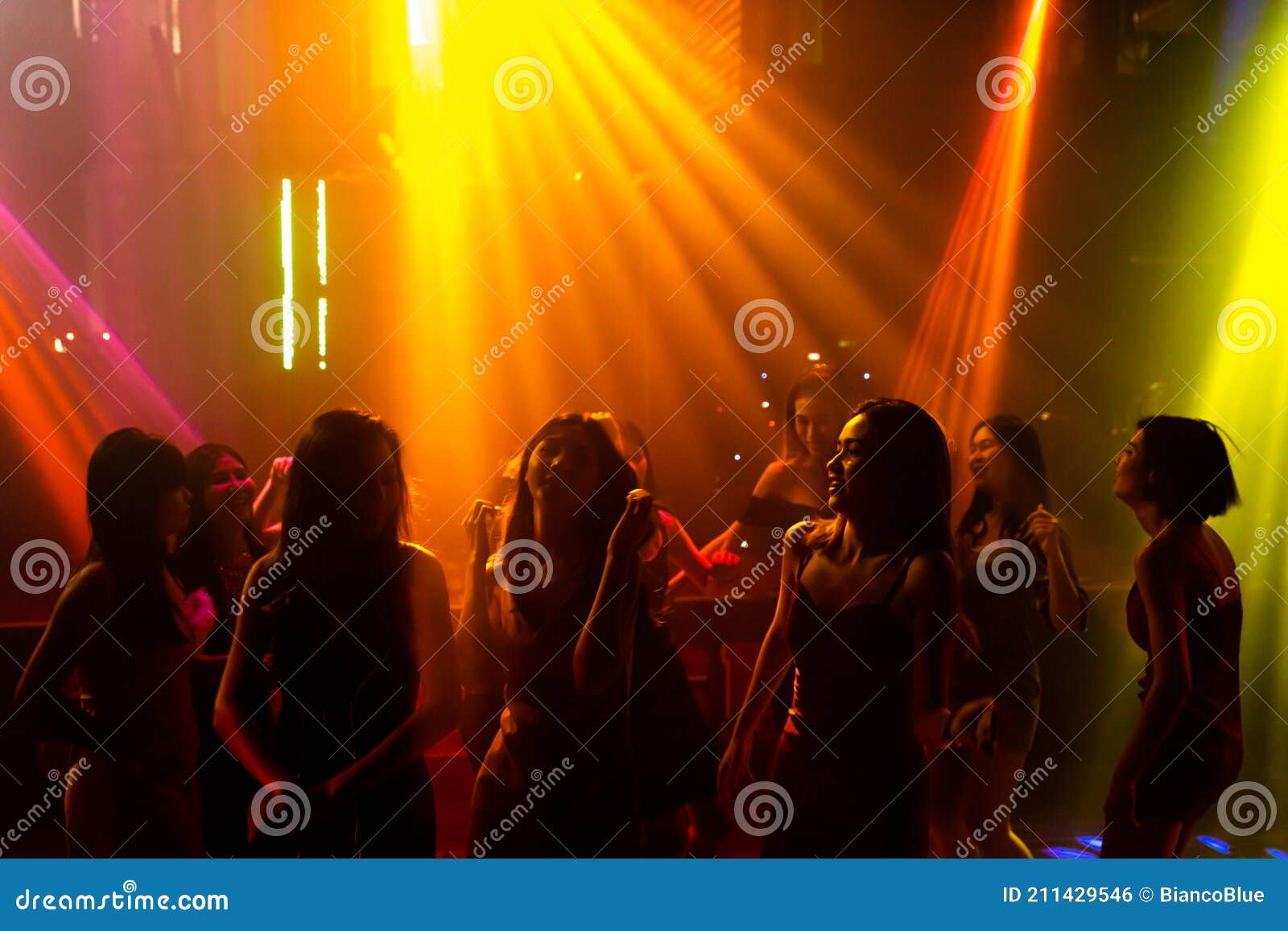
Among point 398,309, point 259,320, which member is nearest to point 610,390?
point 398,309

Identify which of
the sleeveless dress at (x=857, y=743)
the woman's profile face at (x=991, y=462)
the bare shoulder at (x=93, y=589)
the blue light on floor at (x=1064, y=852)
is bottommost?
the blue light on floor at (x=1064, y=852)

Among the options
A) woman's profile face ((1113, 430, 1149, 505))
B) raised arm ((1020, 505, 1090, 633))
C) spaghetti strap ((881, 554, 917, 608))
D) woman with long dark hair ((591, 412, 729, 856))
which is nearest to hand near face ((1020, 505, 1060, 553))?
raised arm ((1020, 505, 1090, 633))

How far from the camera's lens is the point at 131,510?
259 cm

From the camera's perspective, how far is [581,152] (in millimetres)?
5629

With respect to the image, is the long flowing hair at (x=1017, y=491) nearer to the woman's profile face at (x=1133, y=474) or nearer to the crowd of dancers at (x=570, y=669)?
the crowd of dancers at (x=570, y=669)

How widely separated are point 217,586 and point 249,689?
0.68m

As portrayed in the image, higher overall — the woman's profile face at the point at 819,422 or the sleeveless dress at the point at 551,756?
the woman's profile face at the point at 819,422

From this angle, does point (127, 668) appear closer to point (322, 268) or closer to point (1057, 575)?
point (1057, 575)

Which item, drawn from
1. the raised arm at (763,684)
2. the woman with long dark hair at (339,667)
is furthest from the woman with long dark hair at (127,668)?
the raised arm at (763,684)

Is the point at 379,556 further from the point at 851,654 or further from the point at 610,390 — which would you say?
the point at 610,390

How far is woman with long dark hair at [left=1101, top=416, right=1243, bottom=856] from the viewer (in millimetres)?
2439

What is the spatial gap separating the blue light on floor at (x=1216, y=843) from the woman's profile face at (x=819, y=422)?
6.50 feet

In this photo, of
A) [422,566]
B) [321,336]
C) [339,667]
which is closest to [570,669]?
[422,566]

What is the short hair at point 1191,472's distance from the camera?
2568mm
